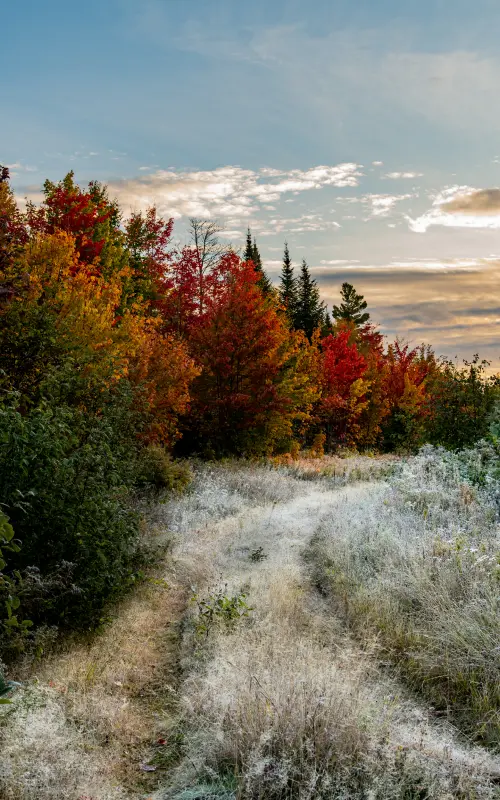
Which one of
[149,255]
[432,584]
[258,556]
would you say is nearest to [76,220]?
[149,255]

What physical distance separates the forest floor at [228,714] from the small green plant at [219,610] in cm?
2

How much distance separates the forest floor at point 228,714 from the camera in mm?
4055

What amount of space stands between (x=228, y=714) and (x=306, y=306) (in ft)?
142

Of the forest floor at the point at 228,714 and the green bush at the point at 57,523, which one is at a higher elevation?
the green bush at the point at 57,523

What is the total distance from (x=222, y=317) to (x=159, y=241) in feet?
51.5

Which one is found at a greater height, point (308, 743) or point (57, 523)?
point (57, 523)

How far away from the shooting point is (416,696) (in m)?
5.41

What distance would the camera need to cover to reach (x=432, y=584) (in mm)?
6789

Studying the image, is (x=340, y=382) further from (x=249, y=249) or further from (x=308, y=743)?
(x=308, y=743)

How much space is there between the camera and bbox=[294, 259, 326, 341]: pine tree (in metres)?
45.7

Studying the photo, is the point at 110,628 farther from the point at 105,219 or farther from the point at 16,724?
the point at 105,219

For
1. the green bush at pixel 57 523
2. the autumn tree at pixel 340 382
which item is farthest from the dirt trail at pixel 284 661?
the autumn tree at pixel 340 382

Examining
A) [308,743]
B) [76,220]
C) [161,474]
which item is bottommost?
[308,743]

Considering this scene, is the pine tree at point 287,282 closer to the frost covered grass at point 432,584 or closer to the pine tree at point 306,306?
the pine tree at point 306,306
